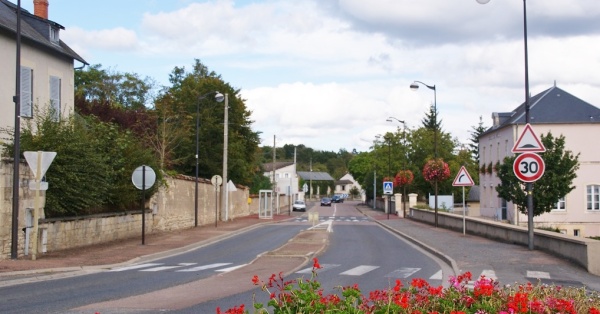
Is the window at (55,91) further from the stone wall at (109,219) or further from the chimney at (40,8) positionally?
the stone wall at (109,219)

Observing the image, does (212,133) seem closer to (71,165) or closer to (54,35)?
(54,35)

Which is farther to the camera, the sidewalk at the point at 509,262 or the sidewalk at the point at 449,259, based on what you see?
the sidewalk at the point at 449,259

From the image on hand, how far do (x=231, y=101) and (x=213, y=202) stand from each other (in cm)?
1676

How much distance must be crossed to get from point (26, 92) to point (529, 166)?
19227 millimetres

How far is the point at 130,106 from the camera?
2908 inches

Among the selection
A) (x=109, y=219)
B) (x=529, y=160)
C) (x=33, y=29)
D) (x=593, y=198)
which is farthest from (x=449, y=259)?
(x=593, y=198)

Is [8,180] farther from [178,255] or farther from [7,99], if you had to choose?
[7,99]

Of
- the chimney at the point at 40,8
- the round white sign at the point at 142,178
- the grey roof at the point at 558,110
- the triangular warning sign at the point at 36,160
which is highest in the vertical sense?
the chimney at the point at 40,8

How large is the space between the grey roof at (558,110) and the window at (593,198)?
16.6 feet

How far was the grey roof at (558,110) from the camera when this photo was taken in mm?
51438

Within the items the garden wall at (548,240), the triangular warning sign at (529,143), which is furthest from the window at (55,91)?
the triangular warning sign at (529,143)

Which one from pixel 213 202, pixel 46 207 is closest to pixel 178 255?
pixel 46 207

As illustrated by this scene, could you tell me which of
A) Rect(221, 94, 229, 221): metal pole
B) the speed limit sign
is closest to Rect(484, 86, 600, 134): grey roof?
Rect(221, 94, 229, 221): metal pole

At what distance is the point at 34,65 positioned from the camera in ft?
91.0
